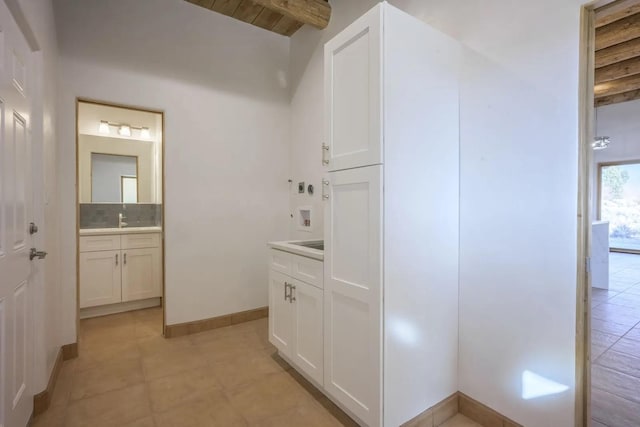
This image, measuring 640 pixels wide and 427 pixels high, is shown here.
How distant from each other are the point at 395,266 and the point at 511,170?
829mm

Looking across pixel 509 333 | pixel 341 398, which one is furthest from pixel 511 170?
pixel 341 398

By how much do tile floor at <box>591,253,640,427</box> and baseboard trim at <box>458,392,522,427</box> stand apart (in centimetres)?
50

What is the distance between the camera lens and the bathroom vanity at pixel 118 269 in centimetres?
338

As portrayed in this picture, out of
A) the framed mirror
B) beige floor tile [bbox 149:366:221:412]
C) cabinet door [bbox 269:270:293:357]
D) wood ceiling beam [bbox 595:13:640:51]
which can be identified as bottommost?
beige floor tile [bbox 149:366:221:412]

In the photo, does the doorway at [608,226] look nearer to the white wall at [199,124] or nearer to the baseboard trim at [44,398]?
the white wall at [199,124]

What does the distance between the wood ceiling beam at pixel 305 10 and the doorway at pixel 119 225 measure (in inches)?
61.9

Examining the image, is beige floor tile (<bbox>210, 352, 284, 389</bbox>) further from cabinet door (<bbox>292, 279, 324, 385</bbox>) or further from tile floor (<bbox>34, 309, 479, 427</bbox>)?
cabinet door (<bbox>292, 279, 324, 385</bbox>)

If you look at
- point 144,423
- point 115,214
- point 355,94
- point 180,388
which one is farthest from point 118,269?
point 355,94

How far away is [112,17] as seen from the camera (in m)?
2.67

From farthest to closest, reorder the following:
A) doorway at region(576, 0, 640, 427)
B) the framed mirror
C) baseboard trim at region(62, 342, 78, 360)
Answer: the framed mirror < baseboard trim at region(62, 342, 78, 360) < doorway at region(576, 0, 640, 427)

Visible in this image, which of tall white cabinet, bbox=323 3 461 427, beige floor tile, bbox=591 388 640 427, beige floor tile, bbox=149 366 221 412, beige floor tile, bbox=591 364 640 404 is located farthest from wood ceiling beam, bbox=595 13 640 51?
beige floor tile, bbox=149 366 221 412

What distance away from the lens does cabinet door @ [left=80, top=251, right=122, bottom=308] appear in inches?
132

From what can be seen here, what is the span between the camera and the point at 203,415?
180 cm

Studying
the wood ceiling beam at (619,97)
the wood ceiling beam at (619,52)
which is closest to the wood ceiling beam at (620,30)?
the wood ceiling beam at (619,52)
